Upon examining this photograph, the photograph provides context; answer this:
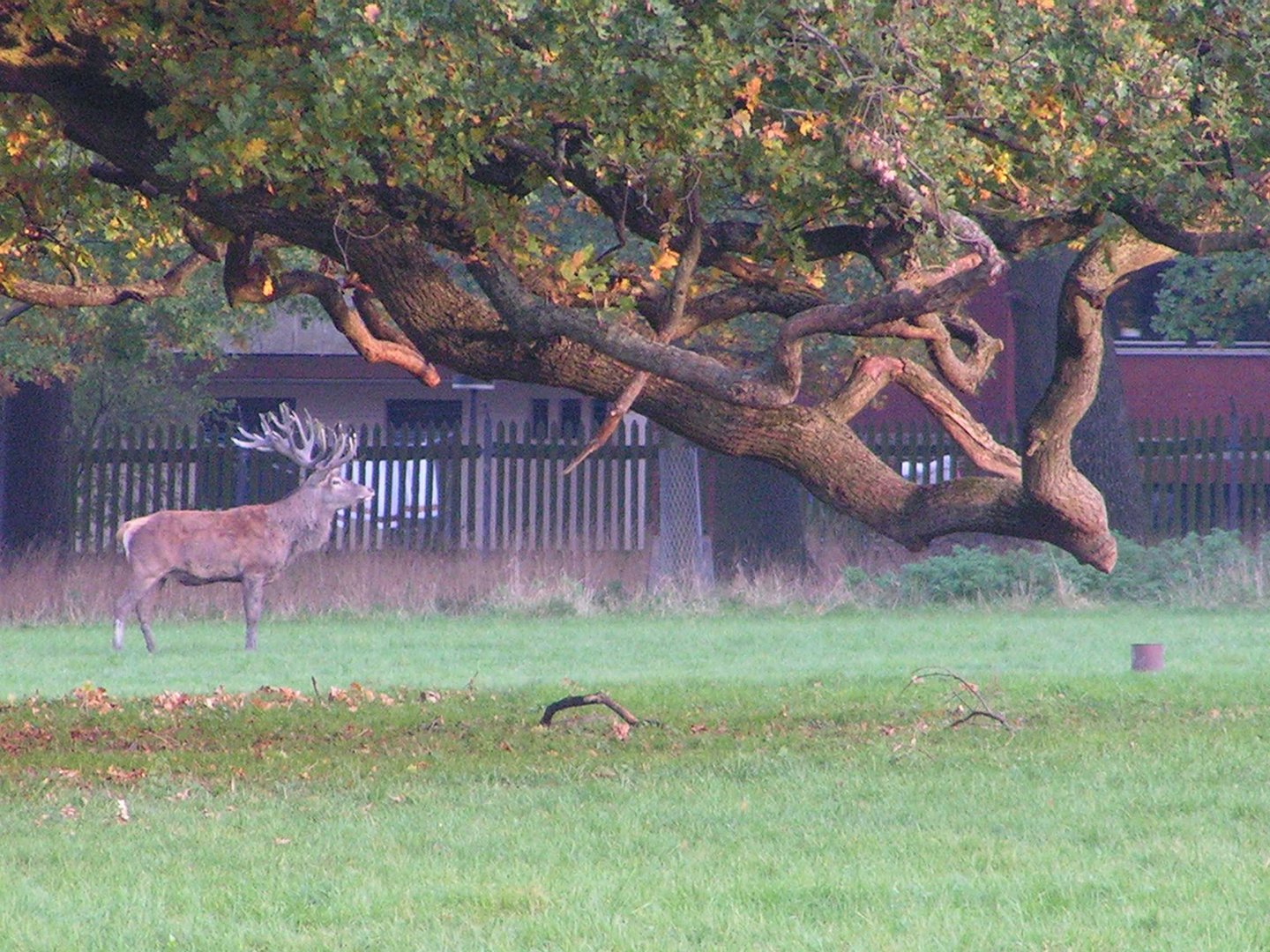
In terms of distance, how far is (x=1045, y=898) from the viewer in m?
6.26

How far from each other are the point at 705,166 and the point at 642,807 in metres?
2.88

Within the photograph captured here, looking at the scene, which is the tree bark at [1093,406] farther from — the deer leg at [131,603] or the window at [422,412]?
the window at [422,412]

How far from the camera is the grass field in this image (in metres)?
6.02

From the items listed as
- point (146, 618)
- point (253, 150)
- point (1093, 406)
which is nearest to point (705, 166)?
point (253, 150)

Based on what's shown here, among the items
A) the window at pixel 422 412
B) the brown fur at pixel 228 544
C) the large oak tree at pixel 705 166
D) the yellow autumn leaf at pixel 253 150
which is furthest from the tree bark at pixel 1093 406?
the yellow autumn leaf at pixel 253 150

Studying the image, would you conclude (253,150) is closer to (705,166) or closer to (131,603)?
(705,166)

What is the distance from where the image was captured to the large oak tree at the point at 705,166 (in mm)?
8250

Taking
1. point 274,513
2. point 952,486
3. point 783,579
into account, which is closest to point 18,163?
point 952,486

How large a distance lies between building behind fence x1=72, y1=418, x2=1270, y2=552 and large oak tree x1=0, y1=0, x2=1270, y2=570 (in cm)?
1394

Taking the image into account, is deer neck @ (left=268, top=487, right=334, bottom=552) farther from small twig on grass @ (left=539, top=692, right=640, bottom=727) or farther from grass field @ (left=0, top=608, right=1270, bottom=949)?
small twig on grass @ (left=539, top=692, right=640, bottom=727)

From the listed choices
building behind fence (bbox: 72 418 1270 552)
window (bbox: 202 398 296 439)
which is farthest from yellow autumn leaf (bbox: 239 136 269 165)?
window (bbox: 202 398 296 439)

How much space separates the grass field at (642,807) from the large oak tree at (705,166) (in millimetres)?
1623

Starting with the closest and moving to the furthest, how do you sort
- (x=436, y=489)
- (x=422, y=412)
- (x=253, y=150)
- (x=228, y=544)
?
(x=253, y=150) → (x=228, y=544) → (x=436, y=489) → (x=422, y=412)

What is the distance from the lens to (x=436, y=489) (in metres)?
25.3
